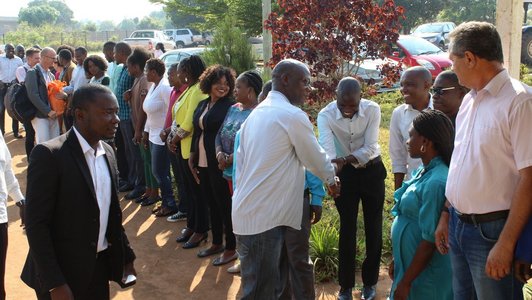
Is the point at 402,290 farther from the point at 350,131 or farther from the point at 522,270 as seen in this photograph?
the point at 350,131

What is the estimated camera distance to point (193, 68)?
20.4ft

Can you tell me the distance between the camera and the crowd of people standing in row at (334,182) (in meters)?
2.71

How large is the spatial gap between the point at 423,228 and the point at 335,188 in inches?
31.1

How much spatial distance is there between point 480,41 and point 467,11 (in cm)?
4970

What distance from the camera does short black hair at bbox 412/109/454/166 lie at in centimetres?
329

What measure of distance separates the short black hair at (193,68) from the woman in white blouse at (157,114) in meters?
0.81

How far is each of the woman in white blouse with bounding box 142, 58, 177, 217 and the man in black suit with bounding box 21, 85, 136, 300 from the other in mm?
3773

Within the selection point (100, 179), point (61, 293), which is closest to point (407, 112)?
point (100, 179)

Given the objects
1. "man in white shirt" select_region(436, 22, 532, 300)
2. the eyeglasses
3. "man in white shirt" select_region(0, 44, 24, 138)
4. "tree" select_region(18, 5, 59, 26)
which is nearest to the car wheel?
"man in white shirt" select_region(0, 44, 24, 138)

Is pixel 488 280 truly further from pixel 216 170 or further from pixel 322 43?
pixel 322 43

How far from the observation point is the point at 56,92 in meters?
8.52

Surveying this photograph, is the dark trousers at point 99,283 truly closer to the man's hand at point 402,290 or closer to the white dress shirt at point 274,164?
the white dress shirt at point 274,164

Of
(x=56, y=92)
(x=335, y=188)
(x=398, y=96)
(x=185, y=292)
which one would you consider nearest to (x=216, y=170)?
(x=185, y=292)

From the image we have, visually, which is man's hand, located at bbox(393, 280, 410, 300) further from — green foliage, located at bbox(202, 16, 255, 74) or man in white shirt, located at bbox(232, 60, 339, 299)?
green foliage, located at bbox(202, 16, 255, 74)
